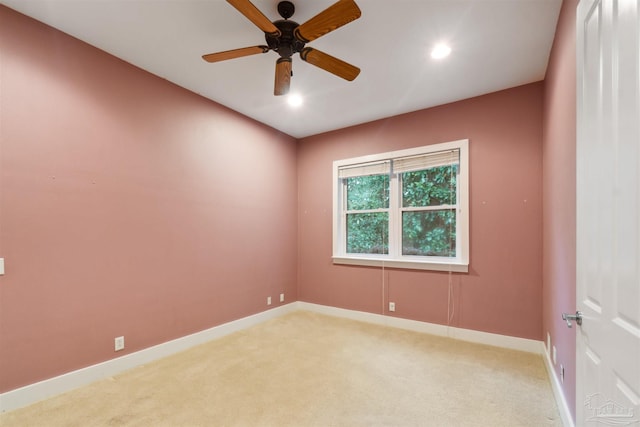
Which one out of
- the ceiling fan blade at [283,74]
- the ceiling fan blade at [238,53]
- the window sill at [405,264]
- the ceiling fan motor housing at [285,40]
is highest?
the ceiling fan motor housing at [285,40]

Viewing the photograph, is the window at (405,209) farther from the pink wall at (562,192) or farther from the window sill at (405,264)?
the pink wall at (562,192)

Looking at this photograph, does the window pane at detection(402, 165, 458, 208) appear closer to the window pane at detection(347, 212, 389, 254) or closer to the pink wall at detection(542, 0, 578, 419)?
the window pane at detection(347, 212, 389, 254)

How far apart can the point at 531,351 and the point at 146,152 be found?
4.29 meters

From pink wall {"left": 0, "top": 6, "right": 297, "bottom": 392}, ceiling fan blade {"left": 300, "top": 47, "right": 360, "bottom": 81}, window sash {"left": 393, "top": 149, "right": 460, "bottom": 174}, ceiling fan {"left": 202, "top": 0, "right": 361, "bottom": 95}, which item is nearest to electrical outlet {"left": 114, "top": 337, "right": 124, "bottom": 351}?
pink wall {"left": 0, "top": 6, "right": 297, "bottom": 392}

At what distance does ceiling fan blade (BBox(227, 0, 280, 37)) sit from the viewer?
1.57 meters

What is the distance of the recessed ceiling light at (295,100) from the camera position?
337 cm

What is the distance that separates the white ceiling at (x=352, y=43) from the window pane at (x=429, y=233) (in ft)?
4.50

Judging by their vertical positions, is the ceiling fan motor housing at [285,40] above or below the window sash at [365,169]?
above

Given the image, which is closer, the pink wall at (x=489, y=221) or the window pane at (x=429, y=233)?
the pink wall at (x=489, y=221)

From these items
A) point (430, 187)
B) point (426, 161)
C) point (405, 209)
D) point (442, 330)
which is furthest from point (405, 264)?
point (426, 161)

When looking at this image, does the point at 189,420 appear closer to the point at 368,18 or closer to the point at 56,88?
the point at 56,88

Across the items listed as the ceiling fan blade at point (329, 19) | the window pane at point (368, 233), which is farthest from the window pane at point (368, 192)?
the ceiling fan blade at point (329, 19)

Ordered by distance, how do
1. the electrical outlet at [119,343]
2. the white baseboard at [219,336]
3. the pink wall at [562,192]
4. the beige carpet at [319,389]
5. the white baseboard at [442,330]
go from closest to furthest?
the pink wall at [562,192] < the beige carpet at [319,389] < the white baseboard at [219,336] < the electrical outlet at [119,343] < the white baseboard at [442,330]

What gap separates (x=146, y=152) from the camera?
2.87 metres
